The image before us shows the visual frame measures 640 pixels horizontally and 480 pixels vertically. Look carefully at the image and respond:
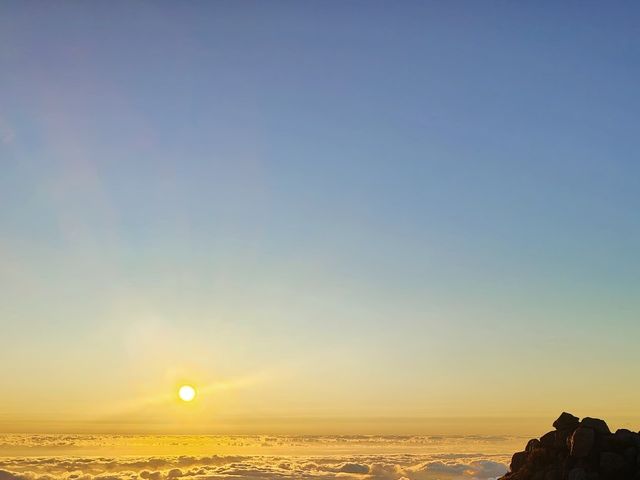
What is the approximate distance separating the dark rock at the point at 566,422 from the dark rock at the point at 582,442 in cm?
482

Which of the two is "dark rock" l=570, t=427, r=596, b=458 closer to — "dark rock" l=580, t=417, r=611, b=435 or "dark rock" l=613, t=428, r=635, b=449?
"dark rock" l=580, t=417, r=611, b=435

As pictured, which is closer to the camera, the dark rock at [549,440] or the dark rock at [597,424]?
the dark rock at [597,424]

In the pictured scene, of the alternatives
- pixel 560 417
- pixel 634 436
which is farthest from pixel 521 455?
pixel 634 436

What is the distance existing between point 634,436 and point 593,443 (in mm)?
5576

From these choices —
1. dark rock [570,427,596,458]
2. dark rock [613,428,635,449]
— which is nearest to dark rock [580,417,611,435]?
dark rock [613,428,635,449]

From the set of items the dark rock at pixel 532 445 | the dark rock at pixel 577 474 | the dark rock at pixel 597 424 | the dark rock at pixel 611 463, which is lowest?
the dark rock at pixel 577 474

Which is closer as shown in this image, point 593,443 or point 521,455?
point 593,443

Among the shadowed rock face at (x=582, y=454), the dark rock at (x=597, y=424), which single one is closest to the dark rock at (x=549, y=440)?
the shadowed rock face at (x=582, y=454)

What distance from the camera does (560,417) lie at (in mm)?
94750

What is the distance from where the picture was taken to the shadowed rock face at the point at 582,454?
83.7 meters

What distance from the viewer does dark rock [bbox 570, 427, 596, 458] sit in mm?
86562

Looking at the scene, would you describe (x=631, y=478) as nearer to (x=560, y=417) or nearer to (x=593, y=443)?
(x=593, y=443)

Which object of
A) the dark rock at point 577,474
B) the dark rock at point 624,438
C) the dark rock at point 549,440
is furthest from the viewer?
the dark rock at point 549,440

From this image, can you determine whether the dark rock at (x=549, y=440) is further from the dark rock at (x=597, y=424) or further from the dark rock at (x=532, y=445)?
the dark rock at (x=597, y=424)
